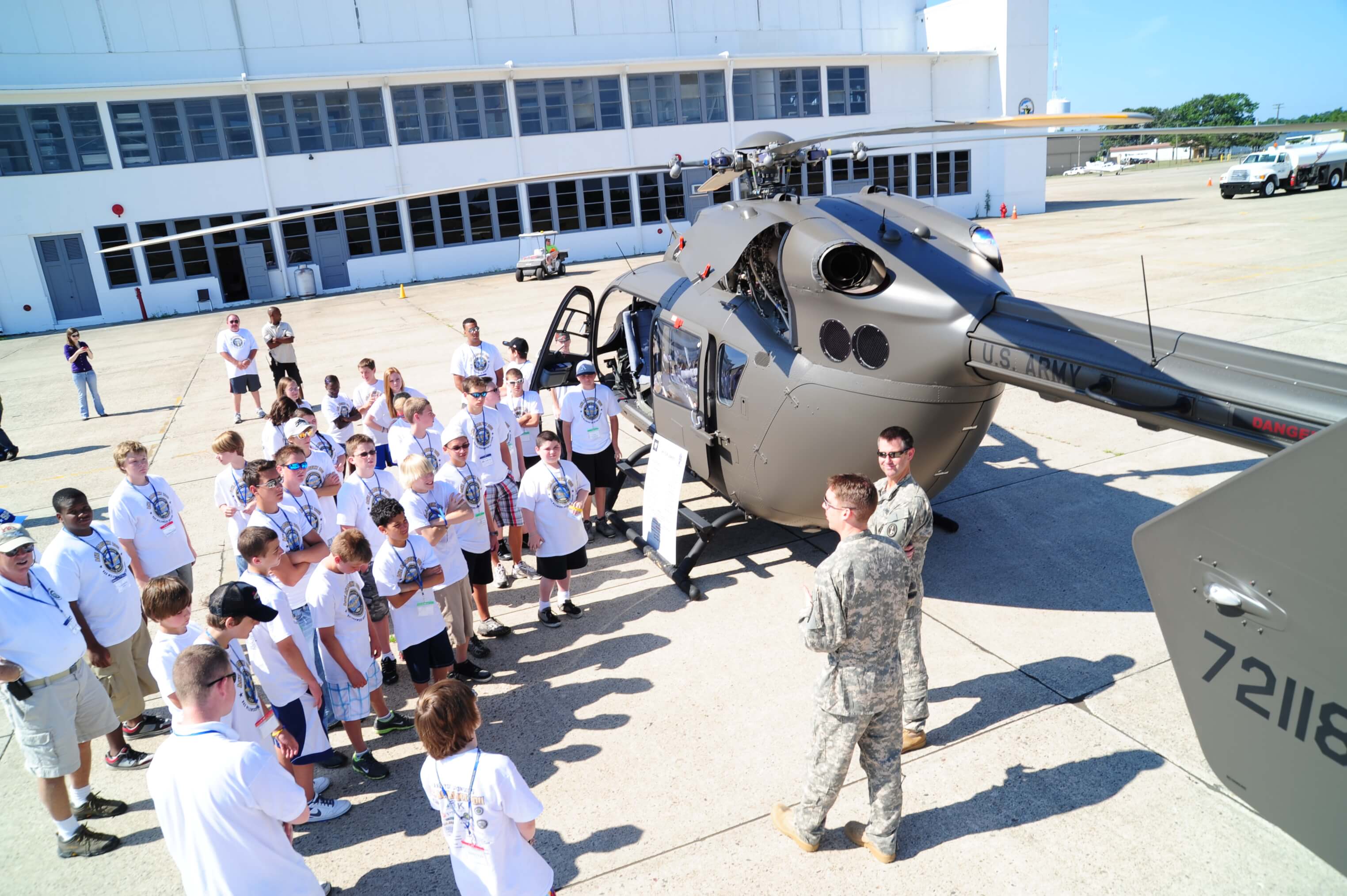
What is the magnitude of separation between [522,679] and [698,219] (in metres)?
4.22

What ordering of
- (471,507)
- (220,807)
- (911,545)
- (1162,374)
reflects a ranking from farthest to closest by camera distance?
(471,507), (911,545), (1162,374), (220,807)

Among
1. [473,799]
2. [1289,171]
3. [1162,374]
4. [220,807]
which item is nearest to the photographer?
[220,807]

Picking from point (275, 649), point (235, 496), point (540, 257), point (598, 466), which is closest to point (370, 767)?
point (275, 649)

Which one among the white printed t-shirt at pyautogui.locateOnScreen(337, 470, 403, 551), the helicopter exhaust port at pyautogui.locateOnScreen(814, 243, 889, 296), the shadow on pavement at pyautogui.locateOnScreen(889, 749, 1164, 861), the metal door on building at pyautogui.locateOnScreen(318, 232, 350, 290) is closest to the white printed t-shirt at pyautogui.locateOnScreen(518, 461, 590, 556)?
the white printed t-shirt at pyautogui.locateOnScreen(337, 470, 403, 551)

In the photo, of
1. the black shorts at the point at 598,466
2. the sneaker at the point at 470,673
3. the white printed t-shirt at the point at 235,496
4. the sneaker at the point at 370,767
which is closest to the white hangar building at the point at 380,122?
the black shorts at the point at 598,466

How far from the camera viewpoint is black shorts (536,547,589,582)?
6816mm

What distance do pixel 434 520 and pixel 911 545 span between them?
Answer: 3.31 metres

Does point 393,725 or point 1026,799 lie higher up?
point 393,725

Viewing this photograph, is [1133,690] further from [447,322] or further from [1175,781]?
[447,322]

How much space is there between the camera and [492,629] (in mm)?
6762

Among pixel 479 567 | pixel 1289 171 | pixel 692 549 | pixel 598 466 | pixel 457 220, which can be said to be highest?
pixel 457 220

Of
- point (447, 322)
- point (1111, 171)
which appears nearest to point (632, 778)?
point (447, 322)

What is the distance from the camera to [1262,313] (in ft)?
49.6

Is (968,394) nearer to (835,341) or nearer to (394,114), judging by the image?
(835,341)
